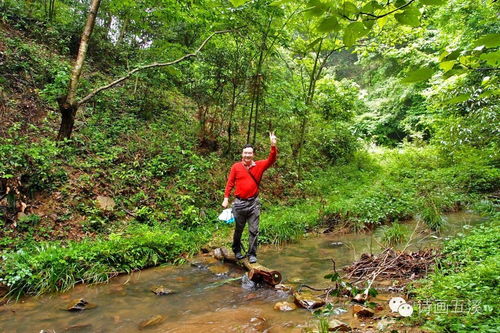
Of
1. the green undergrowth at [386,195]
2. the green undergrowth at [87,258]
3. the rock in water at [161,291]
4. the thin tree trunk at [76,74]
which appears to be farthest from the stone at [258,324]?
the thin tree trunk at [76,74]

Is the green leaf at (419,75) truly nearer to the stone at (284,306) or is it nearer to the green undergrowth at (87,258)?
the stone at (284,306)

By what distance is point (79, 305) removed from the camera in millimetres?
4586

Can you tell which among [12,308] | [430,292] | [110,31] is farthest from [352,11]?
[110,31]

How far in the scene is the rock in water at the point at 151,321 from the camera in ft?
13.2

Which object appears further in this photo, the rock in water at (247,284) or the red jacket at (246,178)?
the red jacket at (246,178)

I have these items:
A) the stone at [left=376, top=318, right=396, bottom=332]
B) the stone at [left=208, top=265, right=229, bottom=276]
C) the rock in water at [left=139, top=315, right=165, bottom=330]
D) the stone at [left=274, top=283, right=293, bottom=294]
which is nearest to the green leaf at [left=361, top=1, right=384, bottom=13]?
the stone at [left=376, top=318, right=396, bottom=332]

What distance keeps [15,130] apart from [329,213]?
8.74m

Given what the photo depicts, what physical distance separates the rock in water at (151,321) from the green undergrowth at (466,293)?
9.54 ft

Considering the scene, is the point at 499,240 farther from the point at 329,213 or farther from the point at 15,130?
the point at 15,130

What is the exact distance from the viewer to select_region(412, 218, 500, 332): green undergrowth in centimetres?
Result: 276

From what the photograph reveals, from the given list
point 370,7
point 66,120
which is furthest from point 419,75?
point 66,120

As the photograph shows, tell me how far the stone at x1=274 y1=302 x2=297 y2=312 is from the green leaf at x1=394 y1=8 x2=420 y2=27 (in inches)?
144

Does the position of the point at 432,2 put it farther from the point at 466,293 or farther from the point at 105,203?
the point at 105,203

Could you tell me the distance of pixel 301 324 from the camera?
370 centimetres
